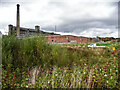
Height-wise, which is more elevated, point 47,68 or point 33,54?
point 33,54

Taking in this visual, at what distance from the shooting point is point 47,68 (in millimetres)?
3453

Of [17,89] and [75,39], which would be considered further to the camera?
[75,39]

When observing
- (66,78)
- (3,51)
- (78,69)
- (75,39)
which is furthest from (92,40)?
(3,51)

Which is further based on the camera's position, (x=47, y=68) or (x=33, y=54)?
(x=33, y=54)

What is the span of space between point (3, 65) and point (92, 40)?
4.51 m

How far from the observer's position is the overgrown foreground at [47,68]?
3203mm

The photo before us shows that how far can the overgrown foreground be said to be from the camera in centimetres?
320

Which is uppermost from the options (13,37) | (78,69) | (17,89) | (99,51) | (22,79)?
(13,37)

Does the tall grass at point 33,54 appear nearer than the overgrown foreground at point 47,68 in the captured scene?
No

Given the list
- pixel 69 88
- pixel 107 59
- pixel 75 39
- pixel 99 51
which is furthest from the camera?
pixel 75 39

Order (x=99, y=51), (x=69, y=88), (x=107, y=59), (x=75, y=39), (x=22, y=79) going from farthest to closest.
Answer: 1. (x=75, y=39)
2. (x=99, y=51)
3. (x=107, y=59)
4. (x=22, y=79)
5. (x=69, y=88)

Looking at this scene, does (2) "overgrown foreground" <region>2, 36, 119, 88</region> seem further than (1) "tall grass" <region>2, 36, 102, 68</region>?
No

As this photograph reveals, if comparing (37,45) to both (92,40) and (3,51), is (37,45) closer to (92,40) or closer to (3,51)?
(3,51)

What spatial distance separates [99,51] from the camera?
4516 mm
